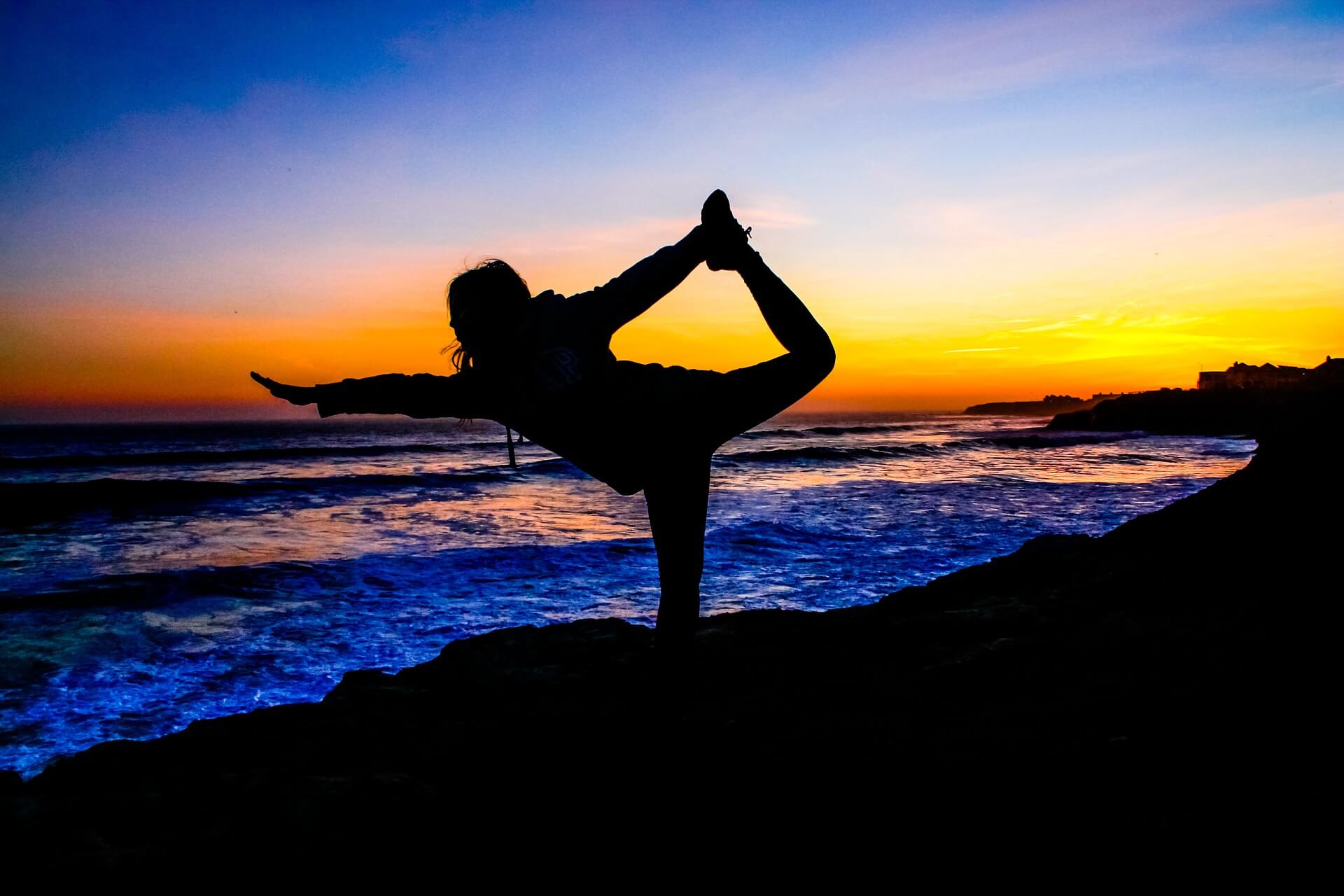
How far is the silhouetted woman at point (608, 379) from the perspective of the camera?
92.0 inches

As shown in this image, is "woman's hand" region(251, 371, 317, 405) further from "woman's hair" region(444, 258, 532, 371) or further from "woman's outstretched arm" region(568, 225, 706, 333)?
"woman's outstretched arm" region(568, 225, 706, 333)

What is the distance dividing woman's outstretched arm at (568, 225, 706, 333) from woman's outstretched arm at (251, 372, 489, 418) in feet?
1.64

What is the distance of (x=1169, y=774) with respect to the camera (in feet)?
6.61

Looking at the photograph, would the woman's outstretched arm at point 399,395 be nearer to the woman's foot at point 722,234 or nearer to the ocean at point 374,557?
the woman's foot at point 722,234

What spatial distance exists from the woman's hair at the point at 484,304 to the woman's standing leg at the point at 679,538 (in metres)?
0.77

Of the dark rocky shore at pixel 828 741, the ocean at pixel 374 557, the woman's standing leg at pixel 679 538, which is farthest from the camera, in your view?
the ocean at pixel 374 557

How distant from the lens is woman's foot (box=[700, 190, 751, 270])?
2.30 meters

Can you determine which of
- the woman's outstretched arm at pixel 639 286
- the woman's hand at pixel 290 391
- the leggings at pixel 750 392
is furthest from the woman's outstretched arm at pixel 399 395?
the leggings at pixel 750 392

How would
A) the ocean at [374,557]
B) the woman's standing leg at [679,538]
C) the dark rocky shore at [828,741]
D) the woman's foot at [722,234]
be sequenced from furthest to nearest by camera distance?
the ocean at [374,557]
the woman's standing leg at [679,538]
the woman's foot at [722,234]
the dark rocky shore at [828,741]

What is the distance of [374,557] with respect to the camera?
10.8m

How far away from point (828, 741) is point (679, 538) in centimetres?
111

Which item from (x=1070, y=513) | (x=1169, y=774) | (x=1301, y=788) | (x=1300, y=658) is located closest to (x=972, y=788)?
(x=1169, y=774)

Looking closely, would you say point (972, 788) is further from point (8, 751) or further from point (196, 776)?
point (8, 751)

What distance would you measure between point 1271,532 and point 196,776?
224 inches
